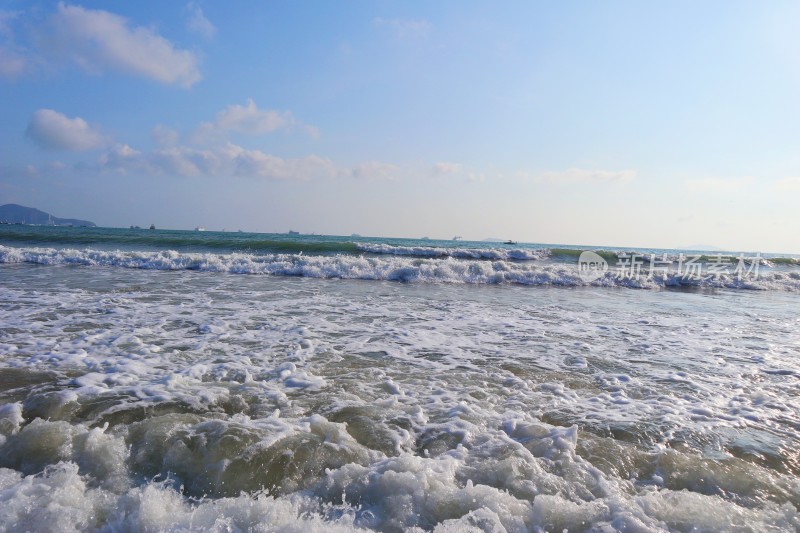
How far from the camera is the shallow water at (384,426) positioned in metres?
2.16

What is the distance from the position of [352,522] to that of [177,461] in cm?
123

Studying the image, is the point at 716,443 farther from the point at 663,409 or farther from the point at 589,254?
the point at 589,254

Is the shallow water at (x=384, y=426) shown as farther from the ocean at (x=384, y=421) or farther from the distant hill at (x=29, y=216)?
the distant hill at (x=29, y=216)

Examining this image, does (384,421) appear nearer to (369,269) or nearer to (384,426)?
(384,426)

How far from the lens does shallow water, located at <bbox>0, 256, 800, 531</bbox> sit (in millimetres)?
2156

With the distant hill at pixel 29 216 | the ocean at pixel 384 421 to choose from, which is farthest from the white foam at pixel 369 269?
the distant hill at pixel 29 216

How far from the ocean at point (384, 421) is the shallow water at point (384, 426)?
0.05 feet

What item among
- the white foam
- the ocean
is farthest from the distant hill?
the ocean

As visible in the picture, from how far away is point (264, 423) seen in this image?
304 cm

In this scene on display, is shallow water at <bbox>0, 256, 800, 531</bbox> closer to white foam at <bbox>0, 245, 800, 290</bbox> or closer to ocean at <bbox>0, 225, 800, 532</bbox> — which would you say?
ocean at <bbox>0, 225, 800, 532</bbox>

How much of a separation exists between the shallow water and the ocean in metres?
0.02

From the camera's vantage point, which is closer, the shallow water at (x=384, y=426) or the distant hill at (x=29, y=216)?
the shallow water at (x=384, y=426)

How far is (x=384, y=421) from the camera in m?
3.17

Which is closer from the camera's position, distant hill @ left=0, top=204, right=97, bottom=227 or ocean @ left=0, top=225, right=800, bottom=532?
ocean @ left=0, top=225, right=800, bottom=532
